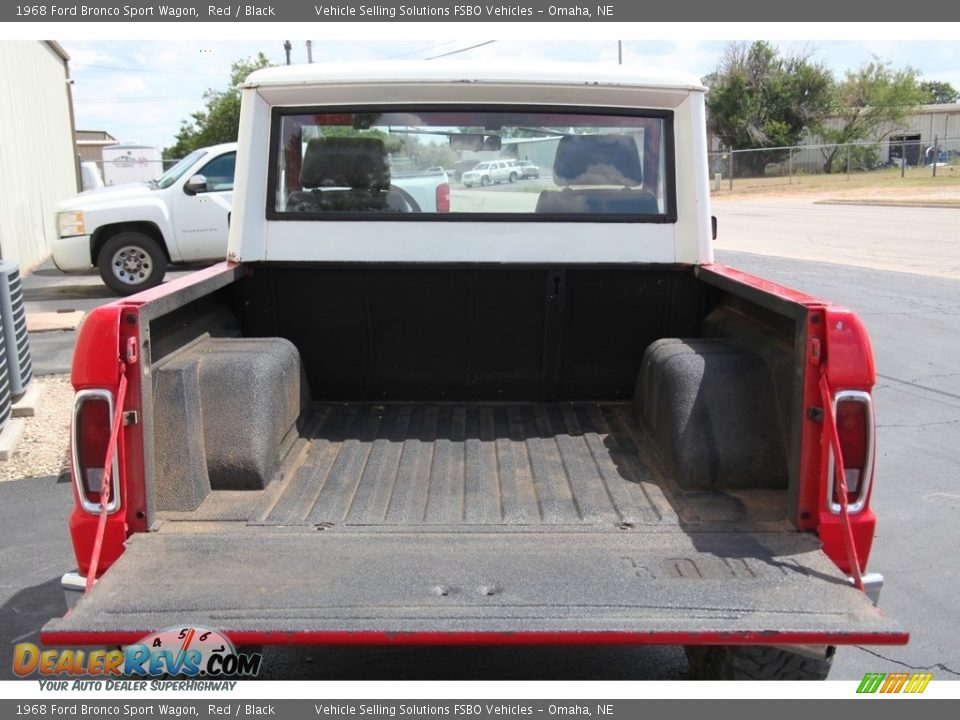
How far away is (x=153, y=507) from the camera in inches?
116

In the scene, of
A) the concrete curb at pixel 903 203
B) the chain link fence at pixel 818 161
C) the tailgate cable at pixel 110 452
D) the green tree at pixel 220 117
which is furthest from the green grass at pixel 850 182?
the tailgate cable at pixel 110 452

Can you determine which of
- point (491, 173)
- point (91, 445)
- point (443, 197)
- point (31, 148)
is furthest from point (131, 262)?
point (91, 445)

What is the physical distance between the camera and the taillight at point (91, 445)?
2750 millimetres

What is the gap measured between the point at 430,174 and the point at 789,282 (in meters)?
9.64

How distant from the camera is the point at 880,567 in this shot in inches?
170

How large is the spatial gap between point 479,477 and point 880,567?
214 cm

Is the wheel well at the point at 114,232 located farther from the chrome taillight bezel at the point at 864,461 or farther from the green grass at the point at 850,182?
the green grass at the point at 850,182

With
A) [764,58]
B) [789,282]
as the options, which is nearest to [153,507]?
[789,282]

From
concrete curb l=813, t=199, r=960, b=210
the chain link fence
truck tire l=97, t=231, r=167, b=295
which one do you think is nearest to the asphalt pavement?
truck tire l=97, t=231, r=167, b=295

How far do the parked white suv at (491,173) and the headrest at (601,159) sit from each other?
21cm

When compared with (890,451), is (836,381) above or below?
above

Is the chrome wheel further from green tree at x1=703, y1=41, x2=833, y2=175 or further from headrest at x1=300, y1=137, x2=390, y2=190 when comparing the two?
green tree at x1=703, y1=41, x2=833, y2=175

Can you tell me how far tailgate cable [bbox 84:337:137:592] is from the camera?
268 cm

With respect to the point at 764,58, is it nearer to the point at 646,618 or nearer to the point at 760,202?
the point at 760,202
